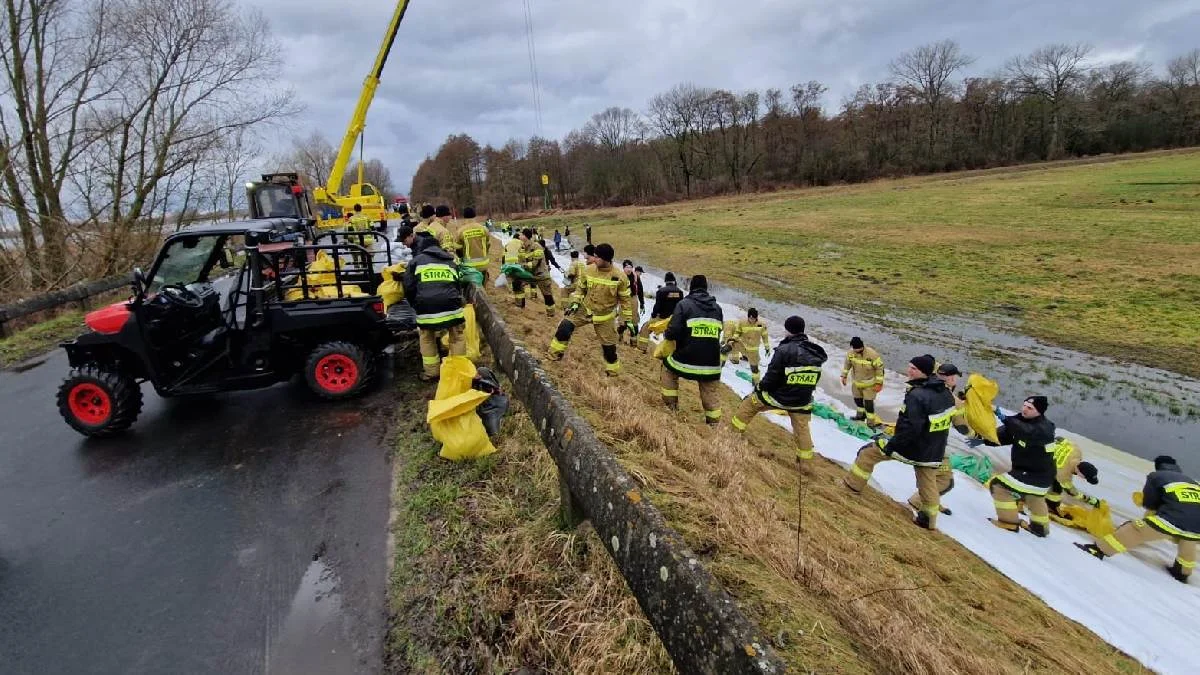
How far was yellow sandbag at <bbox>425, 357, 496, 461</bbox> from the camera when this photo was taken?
4.31m

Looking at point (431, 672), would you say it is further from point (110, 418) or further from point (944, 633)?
point (110, 418)

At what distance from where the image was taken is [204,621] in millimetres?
3162

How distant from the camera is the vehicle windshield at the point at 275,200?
1416 cm

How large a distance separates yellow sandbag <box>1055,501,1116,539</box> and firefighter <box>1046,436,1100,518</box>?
0.31ft

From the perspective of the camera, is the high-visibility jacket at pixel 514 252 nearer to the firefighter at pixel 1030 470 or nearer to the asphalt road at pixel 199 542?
the asphalt road at pixel 199 542

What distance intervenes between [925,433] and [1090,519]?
2.52 m

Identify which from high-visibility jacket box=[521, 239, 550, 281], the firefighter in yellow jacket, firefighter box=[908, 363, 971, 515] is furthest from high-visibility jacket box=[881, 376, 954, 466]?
high-visibility jacket box=[521, 239, 550, 281]

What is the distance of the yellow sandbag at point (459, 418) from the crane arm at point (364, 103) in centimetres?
1270

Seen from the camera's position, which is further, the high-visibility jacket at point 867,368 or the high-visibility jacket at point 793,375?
the high-visibility jacket at point 867,368

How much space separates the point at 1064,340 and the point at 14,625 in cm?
1677

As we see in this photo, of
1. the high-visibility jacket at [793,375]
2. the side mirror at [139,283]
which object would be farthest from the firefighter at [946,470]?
the side mirror at [139,283]

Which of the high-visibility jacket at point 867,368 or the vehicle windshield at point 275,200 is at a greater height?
the vehicle windshield at point 275,200

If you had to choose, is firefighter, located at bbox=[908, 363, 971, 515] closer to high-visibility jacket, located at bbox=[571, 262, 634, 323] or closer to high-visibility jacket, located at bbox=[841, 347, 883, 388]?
high-visibility jacket, located at bbox=[841, 347, 883, 388]

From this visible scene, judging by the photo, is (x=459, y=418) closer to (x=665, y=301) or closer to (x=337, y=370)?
(x=337, y=370)
